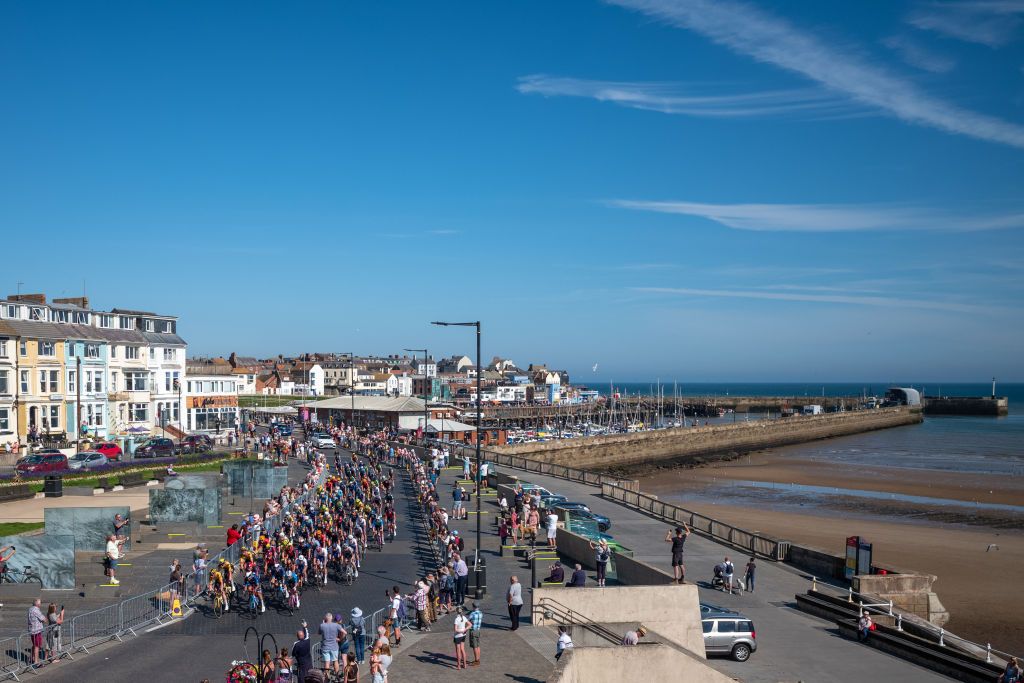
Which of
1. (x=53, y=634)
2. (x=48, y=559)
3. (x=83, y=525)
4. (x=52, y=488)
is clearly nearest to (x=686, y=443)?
(x=52, y=488)

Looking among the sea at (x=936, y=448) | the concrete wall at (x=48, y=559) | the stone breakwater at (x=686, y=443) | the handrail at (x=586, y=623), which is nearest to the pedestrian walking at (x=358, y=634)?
the handrail at (x=586, y=623)

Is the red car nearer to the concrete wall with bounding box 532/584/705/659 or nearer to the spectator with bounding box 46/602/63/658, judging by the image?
the spectator with bounding box 46/602/63/658

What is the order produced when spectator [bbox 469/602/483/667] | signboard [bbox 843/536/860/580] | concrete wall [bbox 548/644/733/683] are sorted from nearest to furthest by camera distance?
concrete wall [bbox 548/644/733/683], spectator [bbox 469/602/483/667], signboard [bbox 843/536/860/580]

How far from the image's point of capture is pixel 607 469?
83.7 meters

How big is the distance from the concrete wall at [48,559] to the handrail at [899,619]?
68.3 feet

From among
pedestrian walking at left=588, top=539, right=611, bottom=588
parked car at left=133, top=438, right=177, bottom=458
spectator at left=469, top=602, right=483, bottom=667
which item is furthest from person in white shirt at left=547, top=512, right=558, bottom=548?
parked car at left=133, top=438, right=177, bottom=458

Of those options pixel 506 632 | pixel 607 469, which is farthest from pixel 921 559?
pixel 607 469

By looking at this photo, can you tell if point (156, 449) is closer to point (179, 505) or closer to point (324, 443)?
point (324, 443)

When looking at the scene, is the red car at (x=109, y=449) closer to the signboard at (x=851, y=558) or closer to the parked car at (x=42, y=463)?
the parked car at (x=42, y=463)

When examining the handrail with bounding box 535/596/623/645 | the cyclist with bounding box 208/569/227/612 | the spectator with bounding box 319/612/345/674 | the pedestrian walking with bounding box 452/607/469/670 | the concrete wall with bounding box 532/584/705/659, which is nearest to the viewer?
the spectator with bounding box 319/612/345/674

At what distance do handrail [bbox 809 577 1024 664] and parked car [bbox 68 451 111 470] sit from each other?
35209mm

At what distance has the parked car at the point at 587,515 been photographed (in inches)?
1329

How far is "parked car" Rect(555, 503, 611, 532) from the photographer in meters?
33.8

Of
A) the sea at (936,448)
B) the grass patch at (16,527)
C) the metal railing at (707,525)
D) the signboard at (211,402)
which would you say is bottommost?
the sea at (936,448)
